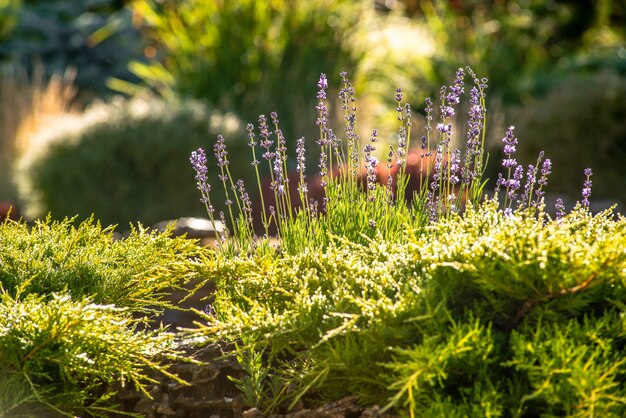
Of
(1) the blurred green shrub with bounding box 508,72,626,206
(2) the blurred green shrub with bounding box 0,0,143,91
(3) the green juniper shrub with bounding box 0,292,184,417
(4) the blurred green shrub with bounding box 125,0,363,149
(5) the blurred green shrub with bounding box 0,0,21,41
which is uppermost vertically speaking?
(5) the blurred green shrub with bounding box 0,0,21,41

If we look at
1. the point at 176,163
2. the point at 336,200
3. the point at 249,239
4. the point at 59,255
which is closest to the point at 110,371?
the point at 59,255

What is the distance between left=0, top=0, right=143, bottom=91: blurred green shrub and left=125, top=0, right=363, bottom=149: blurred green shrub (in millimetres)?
6468

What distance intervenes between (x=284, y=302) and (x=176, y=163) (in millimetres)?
6952

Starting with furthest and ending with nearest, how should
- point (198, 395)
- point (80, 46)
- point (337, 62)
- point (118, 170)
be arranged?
point (80, 46) < point (337, 62) < point (118, 170) < point (198, 395)

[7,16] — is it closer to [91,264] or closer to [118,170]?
[118,170]

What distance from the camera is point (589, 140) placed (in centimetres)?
1080

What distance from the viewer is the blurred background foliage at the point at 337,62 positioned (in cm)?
1091

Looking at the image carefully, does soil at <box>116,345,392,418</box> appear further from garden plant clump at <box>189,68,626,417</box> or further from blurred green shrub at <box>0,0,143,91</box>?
blurred green shrub at <box>0,0,143,91</box>

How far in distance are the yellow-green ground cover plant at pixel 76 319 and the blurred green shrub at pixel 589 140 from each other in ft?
25.9

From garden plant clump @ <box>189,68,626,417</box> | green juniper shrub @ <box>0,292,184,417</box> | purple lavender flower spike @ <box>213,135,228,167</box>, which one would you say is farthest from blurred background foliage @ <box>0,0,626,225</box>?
garden plant clump @ <box>189,68,626,417</box>

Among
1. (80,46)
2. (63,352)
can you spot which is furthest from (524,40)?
(63,352)

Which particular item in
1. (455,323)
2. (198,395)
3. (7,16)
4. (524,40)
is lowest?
(198,395)

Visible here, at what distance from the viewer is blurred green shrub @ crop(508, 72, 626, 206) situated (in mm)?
10773

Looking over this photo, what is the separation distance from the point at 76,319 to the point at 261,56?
10283 millimetres
